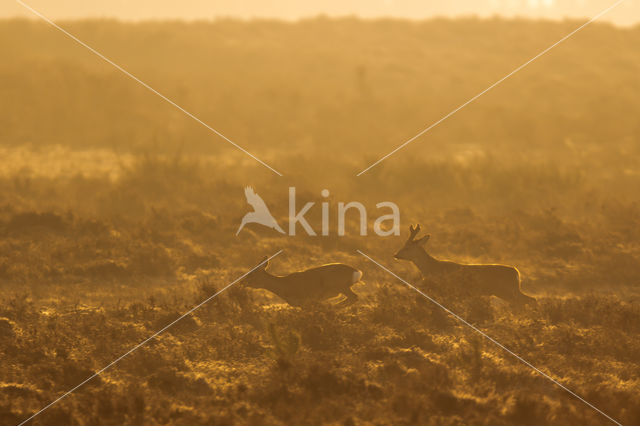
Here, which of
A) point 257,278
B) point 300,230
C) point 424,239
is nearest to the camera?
point 257,278

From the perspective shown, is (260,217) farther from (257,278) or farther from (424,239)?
(424,239)

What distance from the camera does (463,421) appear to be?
7.41 meters

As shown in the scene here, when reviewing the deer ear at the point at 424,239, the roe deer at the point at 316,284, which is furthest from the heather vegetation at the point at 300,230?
the deer ear at the point at 424,239

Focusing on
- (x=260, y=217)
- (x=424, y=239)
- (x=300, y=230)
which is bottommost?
(x=300, y=230)

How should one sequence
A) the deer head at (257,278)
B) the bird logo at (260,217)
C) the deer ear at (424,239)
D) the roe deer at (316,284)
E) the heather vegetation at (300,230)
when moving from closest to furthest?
the heather vegetation at (300,230)
the roe deer at (316,284)
the deer head at (257,278)
the deer ear at (424,239)
the bird logo at (260,217)

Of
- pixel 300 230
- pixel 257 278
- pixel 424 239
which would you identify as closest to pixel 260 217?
pixel 300 230

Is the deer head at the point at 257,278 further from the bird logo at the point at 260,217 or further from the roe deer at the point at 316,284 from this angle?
the bird logo at the point at 260,217

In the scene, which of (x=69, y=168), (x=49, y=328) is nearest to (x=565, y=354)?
(x=49, y=328)

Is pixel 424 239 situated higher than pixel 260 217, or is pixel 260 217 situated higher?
pixel 424 239

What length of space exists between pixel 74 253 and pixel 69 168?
27.7 feet

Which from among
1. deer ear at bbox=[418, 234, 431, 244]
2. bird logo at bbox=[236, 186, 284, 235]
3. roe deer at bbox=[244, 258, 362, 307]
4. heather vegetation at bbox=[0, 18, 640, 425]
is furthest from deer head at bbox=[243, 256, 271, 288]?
bird logo at bbox=[236, 186, 284, 235]

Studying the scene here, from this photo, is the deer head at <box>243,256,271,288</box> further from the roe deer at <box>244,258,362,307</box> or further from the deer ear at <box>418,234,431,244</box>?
the deer ear at <box>418,234,431,244</box>

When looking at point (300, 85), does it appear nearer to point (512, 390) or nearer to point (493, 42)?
point (493, 42)

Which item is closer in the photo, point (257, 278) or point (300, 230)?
point (257, 278)
